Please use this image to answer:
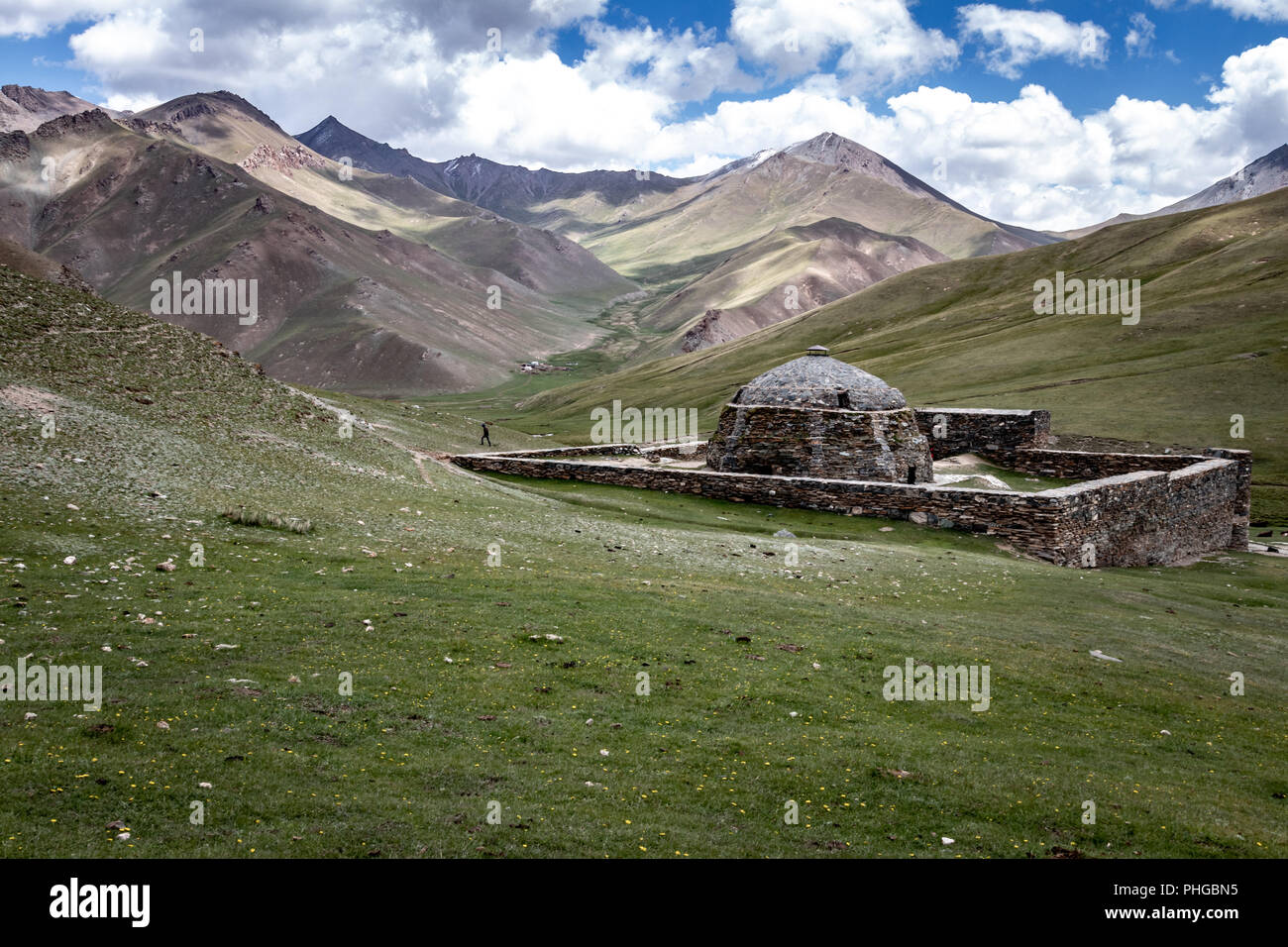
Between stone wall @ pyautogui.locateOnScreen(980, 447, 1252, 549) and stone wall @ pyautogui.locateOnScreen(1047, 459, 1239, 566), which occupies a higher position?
stone wall @ pyautogui.locateOnScreen(980, 447, 1252, 549)

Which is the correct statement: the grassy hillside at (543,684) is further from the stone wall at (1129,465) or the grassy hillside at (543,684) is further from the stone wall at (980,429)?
the stone wall at (980,429)

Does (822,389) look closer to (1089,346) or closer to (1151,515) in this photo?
(1151,515)

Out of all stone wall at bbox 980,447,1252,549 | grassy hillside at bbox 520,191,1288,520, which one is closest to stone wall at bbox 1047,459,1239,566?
stone wall at bbox 980,447,1252,549

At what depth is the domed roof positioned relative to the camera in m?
42.0

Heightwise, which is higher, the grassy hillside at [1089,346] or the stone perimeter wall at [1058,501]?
the grassy hillside at [1089,346]

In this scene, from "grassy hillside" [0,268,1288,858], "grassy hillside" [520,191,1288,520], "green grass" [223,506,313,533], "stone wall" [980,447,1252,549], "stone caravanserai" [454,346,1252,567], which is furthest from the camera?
"grassy hillside" [520,191,1288,520]

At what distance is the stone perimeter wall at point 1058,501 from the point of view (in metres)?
30.3

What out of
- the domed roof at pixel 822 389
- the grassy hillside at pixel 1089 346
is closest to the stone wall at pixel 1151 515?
the domed roof at pixel 822 389

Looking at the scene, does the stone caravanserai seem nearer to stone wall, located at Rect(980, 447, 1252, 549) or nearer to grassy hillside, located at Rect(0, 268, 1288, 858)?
stone wall, located at Rect(980, 447, 1252, 549)

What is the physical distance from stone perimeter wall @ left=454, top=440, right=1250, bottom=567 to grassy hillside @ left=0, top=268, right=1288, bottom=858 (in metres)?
3.33

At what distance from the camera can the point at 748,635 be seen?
54.7 feet

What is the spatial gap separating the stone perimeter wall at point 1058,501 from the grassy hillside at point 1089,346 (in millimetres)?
12528
